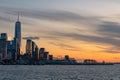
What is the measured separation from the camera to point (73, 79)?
151875 millimetres

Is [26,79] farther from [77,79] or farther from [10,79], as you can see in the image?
[77,79]

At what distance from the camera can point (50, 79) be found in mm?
151250

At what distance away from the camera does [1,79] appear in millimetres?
145250

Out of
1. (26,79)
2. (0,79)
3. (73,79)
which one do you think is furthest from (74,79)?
(0,79)

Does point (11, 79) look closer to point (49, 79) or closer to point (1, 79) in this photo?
point (1, 79)

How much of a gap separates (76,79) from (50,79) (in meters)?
9.54

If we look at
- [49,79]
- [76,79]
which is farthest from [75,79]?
[49,79]

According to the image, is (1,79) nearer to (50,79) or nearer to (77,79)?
(50,79)

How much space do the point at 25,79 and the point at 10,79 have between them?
5.35 metres

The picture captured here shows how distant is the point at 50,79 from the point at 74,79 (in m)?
8.83

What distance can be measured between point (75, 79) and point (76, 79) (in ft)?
1.20

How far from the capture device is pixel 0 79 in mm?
145000

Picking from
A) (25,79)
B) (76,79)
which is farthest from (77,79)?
(25,79)

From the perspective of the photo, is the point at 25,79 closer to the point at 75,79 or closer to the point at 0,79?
the point at 0,79
